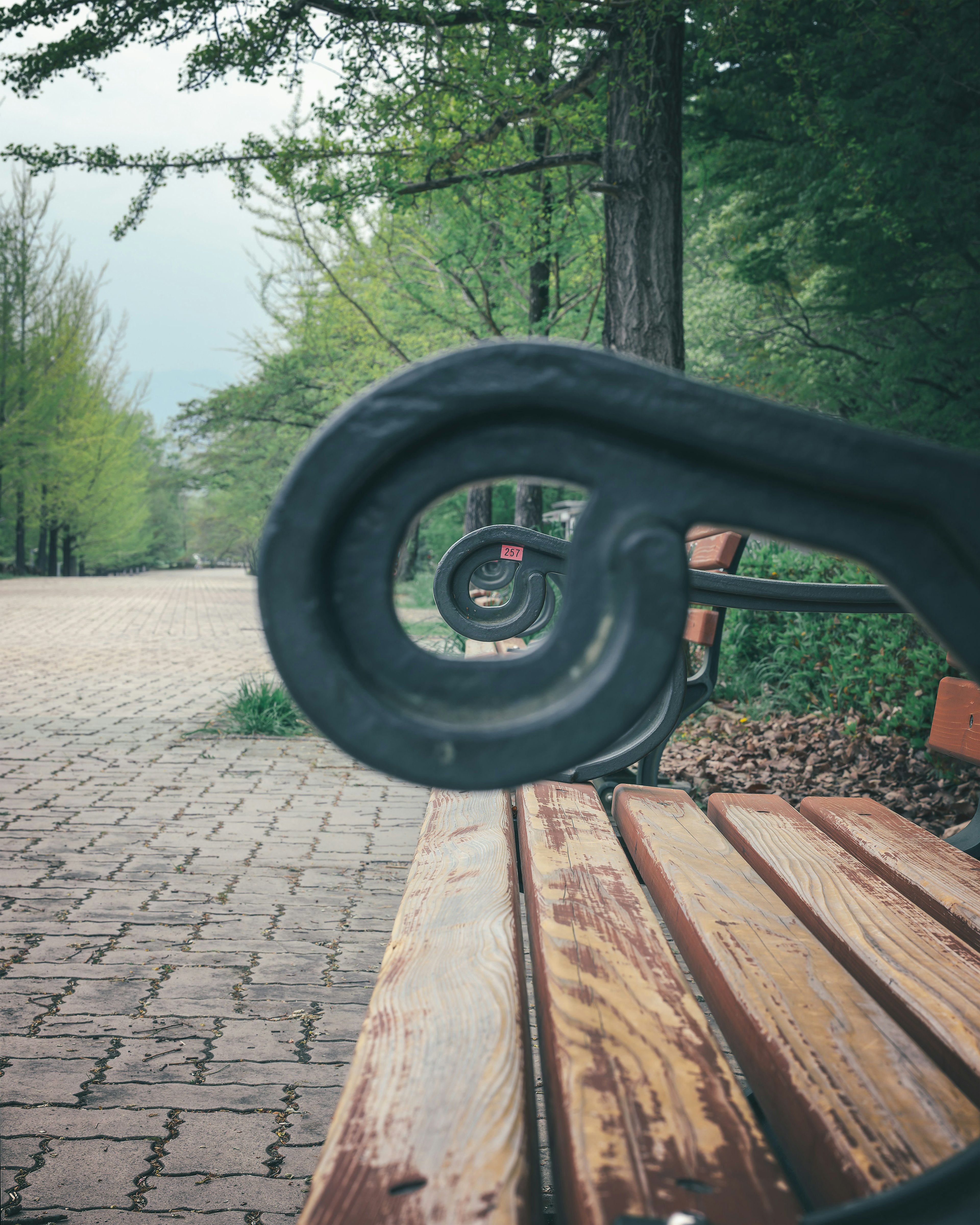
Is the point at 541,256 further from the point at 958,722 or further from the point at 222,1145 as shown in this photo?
the point at 222,1145

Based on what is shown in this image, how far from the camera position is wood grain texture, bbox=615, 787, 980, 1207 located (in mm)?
808

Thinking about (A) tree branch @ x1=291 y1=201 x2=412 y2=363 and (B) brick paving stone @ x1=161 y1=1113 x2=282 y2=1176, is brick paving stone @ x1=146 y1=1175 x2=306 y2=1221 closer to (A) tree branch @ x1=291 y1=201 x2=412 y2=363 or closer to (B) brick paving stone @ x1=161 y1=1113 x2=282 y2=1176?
(B) brick paving stone @ x1=161 y1=1113 x2=282 y2=1176

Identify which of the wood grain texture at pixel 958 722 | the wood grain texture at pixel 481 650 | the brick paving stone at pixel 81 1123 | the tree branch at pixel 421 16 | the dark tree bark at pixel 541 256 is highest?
the tree branch at pixel 421 16

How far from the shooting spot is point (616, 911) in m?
1.33

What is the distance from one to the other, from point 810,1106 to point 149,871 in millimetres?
2867

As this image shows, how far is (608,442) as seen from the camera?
55 cm

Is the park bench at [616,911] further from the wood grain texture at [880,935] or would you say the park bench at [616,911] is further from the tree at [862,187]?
the tree at [862,187]

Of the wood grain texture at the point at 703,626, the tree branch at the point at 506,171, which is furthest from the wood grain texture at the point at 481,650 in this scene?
the tree branch at the point at 506,171

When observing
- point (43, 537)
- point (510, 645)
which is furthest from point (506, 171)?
point (43, 537)

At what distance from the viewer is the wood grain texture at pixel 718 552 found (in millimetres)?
2982

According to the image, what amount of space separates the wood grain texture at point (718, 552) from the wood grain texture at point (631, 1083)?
1773 millimetres

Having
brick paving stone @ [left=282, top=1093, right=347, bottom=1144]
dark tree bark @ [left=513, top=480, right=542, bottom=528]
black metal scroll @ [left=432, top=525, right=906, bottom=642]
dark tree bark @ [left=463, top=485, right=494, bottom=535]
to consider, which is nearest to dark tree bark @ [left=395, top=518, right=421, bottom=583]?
dark tree bark @ [left=463, top=485, right=494, bottom=535]

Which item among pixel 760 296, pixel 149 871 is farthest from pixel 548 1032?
pixel 760 296

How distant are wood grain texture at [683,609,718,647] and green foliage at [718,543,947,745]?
58 cm
